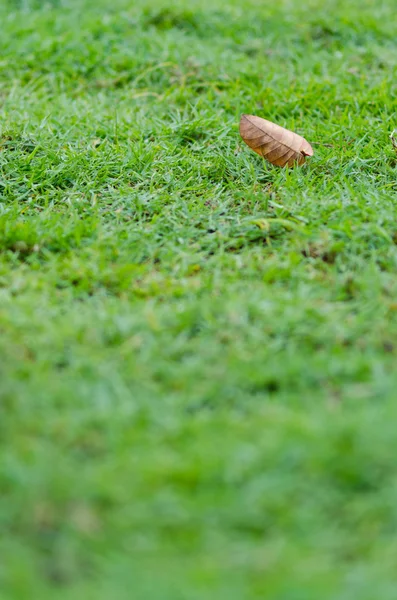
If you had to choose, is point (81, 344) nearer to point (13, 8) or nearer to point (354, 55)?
point (354, 55)

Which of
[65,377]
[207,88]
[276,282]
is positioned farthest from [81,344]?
[207,88]

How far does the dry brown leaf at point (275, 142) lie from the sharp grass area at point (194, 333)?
0.08 m

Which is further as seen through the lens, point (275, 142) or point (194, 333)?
point (275, 142)

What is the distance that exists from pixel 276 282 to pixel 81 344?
2.33ft

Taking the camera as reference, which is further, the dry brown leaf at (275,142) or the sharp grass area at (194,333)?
the dry brown leaf at (275,142)

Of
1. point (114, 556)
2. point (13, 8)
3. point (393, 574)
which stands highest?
point (13, 8)

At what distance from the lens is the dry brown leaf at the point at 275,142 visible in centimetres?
312

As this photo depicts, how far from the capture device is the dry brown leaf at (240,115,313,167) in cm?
312

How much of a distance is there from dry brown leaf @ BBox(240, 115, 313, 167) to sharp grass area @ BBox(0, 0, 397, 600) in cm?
8

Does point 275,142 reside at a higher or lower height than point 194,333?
higher

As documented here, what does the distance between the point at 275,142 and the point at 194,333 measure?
1.28m

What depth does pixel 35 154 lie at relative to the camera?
3203 mm

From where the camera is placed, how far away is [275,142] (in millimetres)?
3131

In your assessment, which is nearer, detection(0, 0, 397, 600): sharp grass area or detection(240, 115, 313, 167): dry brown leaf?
detection(0, 0, 397, 600): sharp grass area
